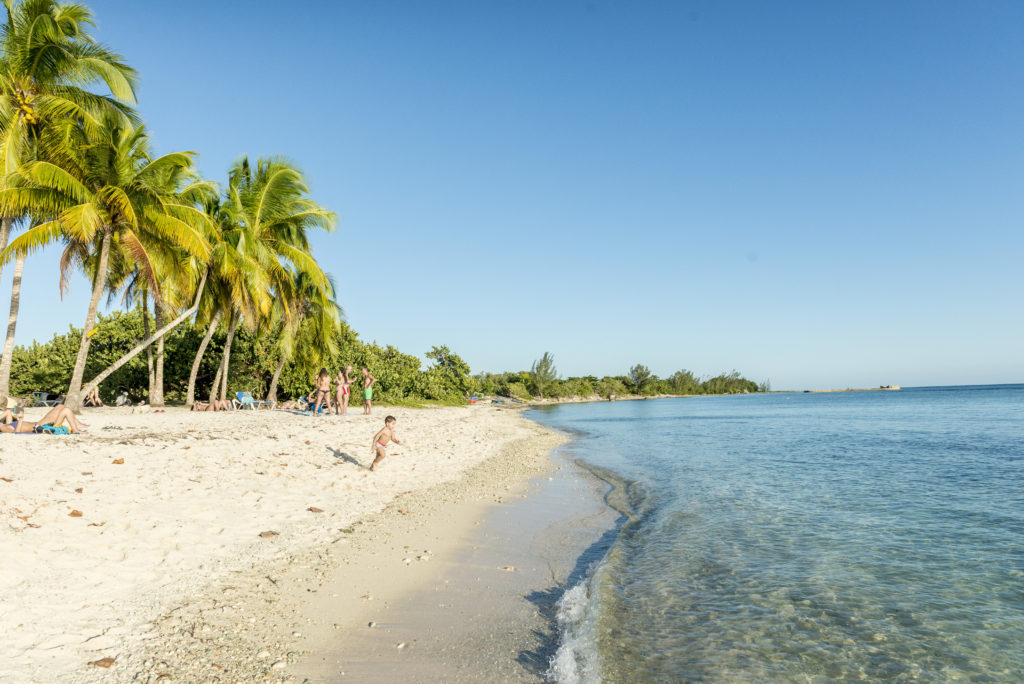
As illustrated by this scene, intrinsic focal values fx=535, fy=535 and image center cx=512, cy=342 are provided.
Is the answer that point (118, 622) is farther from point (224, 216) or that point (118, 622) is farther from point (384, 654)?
point (224, 216)

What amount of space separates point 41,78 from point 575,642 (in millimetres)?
22604

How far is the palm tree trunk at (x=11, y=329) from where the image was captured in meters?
16.4

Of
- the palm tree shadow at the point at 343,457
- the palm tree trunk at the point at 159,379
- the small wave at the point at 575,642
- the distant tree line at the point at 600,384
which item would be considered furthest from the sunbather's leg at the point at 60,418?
the distant tree line at the point at 600,384

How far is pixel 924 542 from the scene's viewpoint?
9.02 meters

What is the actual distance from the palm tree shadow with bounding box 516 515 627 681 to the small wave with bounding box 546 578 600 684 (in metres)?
0.07

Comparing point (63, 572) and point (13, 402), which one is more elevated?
point (13, 402)

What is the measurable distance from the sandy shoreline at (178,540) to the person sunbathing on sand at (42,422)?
998 millimetres

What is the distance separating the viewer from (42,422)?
1246 cm

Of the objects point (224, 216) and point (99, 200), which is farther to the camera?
point (224, 216)

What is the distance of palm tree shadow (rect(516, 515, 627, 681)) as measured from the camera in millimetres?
4875

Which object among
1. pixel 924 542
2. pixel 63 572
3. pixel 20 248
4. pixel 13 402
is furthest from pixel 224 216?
pixel 924 542

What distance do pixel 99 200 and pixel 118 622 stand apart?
17.3 metres

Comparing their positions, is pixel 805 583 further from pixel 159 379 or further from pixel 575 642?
pixel 159 379

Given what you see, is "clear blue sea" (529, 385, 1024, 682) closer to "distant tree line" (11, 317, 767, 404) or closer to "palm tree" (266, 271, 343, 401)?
"palm tree" (266, 271, 343, 401)
